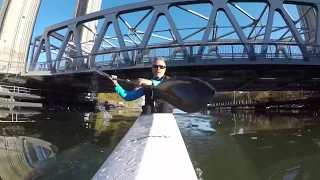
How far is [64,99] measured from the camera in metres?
35.5

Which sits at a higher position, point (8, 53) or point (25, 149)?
point (8, 53)

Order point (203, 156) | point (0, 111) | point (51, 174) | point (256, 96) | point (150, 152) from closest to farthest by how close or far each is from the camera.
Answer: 1. point (150, 152)
2. point (51, 174)
3. point (203, 156)
4. point (0, 111)
5. point (256, 96)

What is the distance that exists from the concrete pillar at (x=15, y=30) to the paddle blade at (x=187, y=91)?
112ft

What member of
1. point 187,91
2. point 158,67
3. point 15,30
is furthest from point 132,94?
point 15,30

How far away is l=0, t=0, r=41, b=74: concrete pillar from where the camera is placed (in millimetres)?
34125

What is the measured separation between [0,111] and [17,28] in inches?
683

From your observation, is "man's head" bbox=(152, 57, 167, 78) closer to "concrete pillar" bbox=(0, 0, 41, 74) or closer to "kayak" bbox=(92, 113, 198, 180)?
"kayak" bbox=(92, 113, 198, 180)

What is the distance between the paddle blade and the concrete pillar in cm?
3425

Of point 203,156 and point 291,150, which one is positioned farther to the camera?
point 291,150

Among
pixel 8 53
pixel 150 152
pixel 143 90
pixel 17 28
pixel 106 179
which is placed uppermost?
pixel 17 28

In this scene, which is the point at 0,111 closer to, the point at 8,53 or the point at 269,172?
the point at 8,53

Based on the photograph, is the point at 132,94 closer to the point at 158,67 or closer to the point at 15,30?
the point at 158,67

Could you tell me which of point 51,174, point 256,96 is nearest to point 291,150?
point 51,174

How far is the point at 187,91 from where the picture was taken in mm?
2633
